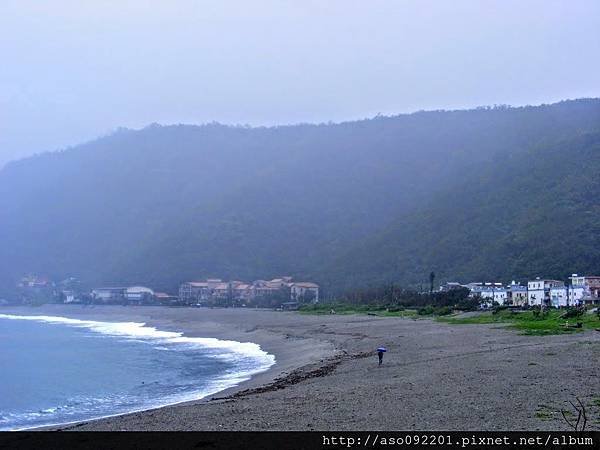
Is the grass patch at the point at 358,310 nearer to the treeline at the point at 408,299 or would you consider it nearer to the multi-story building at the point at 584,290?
the treeline at the point at 408,299

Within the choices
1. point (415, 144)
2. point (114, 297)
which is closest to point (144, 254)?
point (114, 297)

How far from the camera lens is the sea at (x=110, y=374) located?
2033cm

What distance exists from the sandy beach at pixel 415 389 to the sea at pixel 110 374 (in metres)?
2.04

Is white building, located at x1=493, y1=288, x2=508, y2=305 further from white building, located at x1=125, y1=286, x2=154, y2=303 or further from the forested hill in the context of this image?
white building, located at x1=125, y1=286, x2=154, y2=303

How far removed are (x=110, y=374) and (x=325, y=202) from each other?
105m

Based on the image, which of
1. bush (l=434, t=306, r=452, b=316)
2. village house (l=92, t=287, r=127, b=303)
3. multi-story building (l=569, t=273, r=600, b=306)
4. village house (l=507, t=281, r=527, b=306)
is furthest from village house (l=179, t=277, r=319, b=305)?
multi-story building (l=569, t=273, r=600, b=306)

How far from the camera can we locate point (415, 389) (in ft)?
50.5

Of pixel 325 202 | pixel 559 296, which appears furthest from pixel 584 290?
pixel 325 202

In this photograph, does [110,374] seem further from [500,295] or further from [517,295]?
[517,295]

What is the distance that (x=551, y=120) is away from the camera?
361ft

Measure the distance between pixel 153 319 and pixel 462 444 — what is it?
67.4 m

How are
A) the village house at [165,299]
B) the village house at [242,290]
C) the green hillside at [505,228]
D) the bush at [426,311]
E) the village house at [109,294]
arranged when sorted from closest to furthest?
the bush at [426,311]
the green hillside at [505,228]
the village house at [242,290]
the village house at [165,299]
the village house at [109,294]

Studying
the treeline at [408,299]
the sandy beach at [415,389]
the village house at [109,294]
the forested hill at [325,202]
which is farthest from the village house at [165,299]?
the sandy beach at [415,389]

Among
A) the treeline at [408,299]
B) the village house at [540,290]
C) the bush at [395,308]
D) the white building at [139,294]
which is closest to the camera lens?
the treeline at [408,299]
